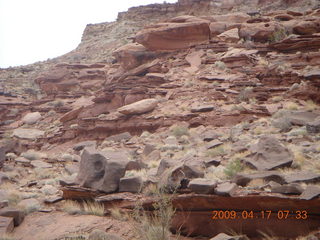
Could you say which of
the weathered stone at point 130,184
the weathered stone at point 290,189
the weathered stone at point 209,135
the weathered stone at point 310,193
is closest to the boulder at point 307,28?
the weathered stone at point 209,135

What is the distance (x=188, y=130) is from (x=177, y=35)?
9.70 meters

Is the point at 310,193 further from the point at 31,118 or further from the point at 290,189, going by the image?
the point at 31,118

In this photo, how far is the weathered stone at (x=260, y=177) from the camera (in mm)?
6200

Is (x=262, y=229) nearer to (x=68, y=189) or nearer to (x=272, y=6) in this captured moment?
(x=68, y=189)

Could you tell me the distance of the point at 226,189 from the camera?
5922 mm

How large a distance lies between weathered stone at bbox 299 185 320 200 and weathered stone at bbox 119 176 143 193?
3496 millimetres

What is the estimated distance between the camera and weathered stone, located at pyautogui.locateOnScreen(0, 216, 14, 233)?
6.82 metres

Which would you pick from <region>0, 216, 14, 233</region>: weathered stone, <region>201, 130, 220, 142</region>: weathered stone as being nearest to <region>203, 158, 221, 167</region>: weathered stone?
<region>201, 130, 220, 142</region>: weathered stone

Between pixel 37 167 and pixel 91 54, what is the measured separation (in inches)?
993

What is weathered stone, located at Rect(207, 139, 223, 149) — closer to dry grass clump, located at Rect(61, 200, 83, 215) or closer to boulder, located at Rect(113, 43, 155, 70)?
dry grass clump, located at Rect(61, 200, 83, 215)
